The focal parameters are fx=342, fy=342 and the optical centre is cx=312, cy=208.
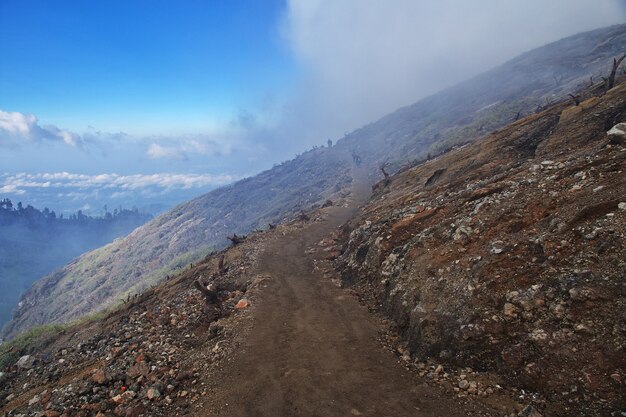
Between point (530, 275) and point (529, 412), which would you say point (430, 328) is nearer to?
point (530, 275)

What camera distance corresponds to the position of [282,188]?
15325cm

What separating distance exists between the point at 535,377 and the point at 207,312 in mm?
14739

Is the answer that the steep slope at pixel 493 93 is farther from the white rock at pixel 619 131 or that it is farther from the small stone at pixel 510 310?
the small stone at pixel 510 310

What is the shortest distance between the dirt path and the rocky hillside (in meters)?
1.28

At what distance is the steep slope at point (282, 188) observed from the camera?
10888 cm

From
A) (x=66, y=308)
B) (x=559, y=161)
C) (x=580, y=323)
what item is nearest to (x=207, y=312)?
(x=580, y=323)

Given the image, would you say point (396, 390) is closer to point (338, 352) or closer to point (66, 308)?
point (338, 352)

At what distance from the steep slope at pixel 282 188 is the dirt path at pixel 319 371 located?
7807cm

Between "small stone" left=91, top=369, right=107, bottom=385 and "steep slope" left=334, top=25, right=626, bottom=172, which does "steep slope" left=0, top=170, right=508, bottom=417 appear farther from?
"steep slope" left=334, top=25, right=626, bottom=172

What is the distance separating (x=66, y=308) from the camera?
109 m

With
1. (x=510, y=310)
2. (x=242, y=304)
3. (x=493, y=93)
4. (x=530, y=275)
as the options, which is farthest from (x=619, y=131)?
(x=493, y=93)

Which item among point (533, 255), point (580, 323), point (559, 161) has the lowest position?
point (580, 323)

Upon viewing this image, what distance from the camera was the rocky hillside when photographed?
8672 mm

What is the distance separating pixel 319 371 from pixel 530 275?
25.7 ft
